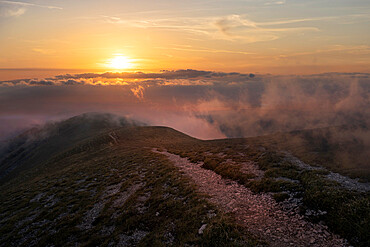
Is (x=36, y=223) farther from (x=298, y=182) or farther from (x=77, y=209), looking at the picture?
(x=298, y=182)

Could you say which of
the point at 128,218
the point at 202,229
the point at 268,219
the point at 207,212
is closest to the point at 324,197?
the point at 268,219

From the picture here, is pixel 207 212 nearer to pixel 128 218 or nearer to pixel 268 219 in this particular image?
pixel 268 219

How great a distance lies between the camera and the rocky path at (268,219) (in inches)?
443

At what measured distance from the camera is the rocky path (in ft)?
36.9

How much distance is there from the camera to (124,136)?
111 metres

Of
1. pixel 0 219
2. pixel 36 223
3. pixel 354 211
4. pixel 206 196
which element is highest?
pixel 354 211

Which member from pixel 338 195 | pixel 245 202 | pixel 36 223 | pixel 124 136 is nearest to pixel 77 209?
pixel 36 223

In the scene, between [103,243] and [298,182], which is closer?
[103,243]

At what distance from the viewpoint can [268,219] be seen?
1380 cm

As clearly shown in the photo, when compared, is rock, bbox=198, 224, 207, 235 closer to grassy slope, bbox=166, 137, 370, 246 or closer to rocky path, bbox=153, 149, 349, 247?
rocky path, bbox=153, 149, 349, 247

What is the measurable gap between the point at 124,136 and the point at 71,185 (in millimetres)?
78299

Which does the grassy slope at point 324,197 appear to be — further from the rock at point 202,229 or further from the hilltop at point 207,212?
the rock at point 202,229

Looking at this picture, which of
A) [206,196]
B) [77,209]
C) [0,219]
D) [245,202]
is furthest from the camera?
[0,219]

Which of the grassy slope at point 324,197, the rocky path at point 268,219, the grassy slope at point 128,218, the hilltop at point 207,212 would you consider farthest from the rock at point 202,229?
the grassy slope at point 324,197
